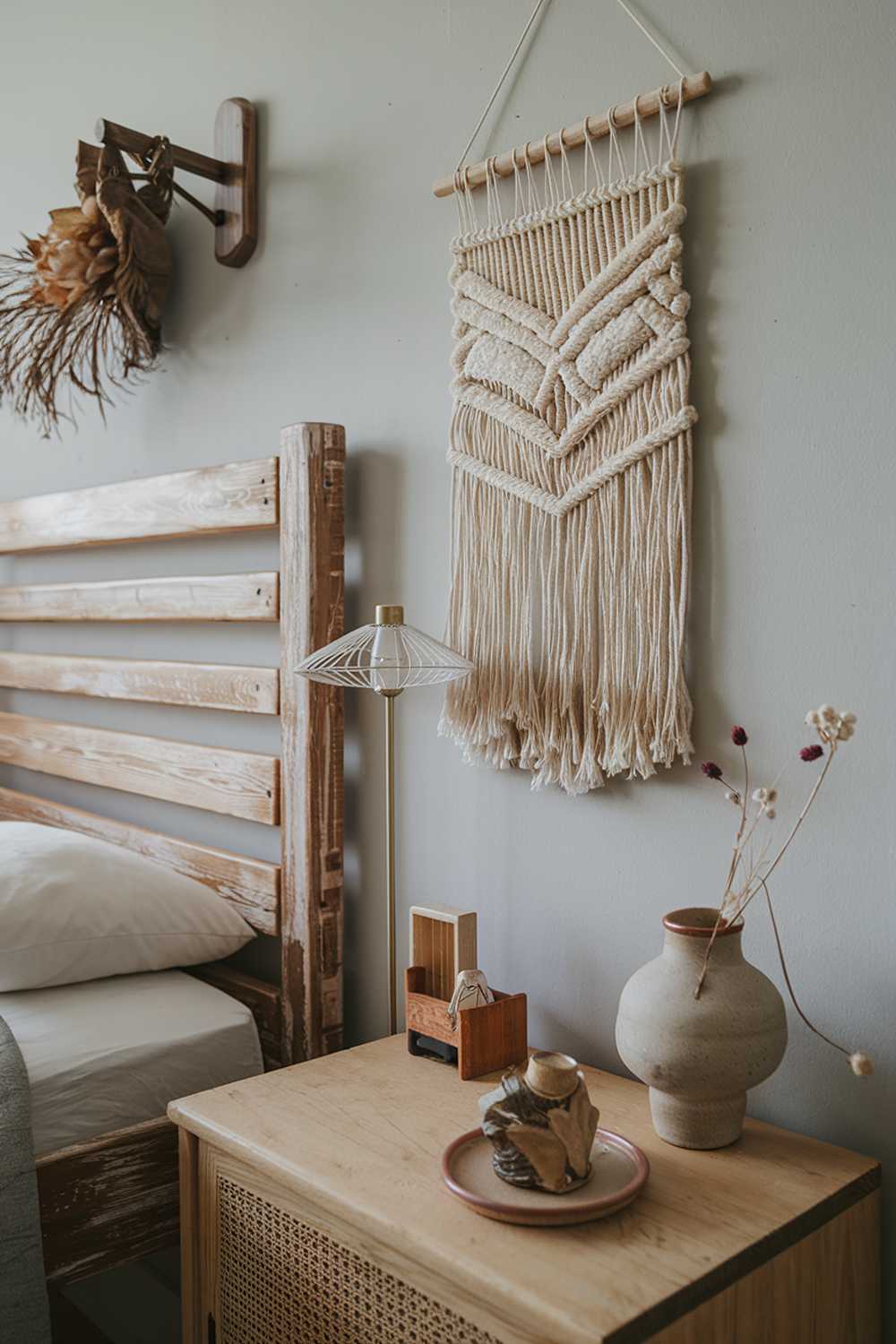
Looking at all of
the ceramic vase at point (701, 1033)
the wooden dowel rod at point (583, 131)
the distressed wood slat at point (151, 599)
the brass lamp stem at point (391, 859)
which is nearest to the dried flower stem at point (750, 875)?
the ceramic vase at point (701, 1033)

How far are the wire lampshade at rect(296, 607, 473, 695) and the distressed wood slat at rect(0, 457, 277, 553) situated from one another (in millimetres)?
364

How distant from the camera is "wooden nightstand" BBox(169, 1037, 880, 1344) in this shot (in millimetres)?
960

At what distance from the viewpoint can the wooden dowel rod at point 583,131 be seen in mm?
1312

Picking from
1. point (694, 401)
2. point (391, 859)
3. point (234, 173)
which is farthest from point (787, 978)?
point (234, 173)

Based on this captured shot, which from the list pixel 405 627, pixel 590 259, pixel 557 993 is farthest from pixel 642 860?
pixel 590 259

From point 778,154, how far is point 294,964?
129cm

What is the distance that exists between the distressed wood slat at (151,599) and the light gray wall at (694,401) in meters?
0.08

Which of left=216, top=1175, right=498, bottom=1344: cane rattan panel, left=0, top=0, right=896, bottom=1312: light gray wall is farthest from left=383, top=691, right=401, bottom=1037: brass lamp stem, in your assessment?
left=216, top=1175, right=498, bottom=1344: cane rattan panel

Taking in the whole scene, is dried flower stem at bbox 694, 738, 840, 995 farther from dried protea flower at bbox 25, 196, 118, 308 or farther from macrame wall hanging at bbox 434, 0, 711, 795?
dried protea flower at bbox 25, 196, 118, 308

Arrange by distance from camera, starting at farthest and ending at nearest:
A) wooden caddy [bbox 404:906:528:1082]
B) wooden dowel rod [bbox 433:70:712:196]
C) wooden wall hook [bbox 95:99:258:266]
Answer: wooden wall hook [bbox 95:99:258:266]
wooden caddy [bbox 404:906:528:1082]
wooden dowel rod [bbox 433:70:712:196]

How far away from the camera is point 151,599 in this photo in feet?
6.95

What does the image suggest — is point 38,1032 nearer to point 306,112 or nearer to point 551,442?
point 551,442

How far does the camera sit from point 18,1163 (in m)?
1.35

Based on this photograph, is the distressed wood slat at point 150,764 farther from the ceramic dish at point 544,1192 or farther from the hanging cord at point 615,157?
the hanging cord at point 615,157
